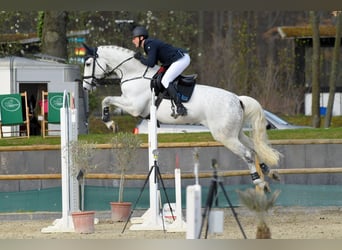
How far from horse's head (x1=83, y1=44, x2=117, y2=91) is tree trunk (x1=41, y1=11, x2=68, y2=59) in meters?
11.0

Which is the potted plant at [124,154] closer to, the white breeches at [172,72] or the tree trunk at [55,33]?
the white breeches at [172,72]

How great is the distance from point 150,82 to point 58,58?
34.3ft

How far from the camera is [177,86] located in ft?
38.6

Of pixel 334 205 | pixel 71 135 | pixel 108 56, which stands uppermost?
pixel 108 56

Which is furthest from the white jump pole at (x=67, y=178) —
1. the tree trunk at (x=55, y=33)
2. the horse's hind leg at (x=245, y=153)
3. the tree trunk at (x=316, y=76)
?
the tree trunk at (x=55, y=33)

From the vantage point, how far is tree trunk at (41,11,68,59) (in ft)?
76.6

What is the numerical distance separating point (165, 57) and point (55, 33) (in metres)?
11.8

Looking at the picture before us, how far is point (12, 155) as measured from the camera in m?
16.8

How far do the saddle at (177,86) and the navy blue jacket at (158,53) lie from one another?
0.12 meters

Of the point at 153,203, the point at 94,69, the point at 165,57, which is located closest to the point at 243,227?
the point at 153,203

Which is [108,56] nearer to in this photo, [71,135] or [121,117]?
[71,135]

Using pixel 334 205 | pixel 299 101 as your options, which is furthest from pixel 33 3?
pixel 299 101

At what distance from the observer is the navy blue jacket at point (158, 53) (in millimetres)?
11625

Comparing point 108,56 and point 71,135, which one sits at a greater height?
point 108,56
